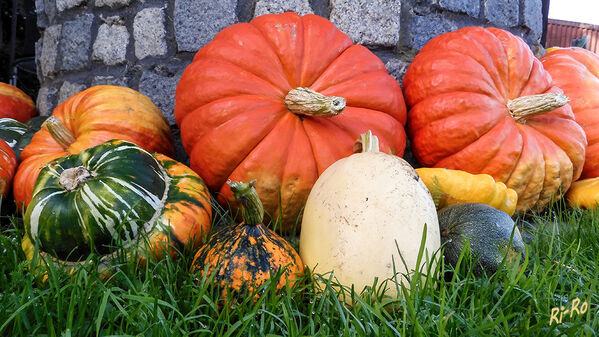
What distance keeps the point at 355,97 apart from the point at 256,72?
1.62 feet

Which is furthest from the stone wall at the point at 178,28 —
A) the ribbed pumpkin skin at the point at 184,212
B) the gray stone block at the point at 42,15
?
the ribbed pumpkin skin at the point at 184,212

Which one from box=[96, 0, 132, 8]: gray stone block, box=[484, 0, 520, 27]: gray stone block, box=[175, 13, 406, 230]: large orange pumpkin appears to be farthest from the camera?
Result: box=[484, 0, 520, 27]: gray stone block

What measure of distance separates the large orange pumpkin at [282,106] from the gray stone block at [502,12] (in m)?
1.17

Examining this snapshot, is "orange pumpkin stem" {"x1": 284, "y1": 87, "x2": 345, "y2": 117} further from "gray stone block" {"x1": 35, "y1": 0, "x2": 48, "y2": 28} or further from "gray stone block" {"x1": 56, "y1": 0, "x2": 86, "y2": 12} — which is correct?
"gray stone block" {"x1": 35, "y1": 0, "x2": 48, "y2": 28}

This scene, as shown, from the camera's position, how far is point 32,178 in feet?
6.86

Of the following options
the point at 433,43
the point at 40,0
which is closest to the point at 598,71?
the point at 433,43

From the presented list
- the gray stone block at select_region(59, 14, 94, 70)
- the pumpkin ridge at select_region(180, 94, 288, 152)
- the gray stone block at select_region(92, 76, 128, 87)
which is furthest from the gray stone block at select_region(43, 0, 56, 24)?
the pumpkin ridge at select_region(180, 94, 288, 152)

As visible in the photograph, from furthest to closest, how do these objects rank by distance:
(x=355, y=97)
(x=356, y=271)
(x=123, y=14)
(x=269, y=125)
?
1. (x=123, y=14)
2. (x=355, y=97)
3. (x=269, y=125)
4. (x=356, y=271)

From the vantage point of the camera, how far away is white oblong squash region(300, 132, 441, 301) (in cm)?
137

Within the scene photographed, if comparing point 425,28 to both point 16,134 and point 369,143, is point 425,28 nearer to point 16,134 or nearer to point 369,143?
point 369,143

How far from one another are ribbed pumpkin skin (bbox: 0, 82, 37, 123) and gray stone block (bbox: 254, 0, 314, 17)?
1997mm

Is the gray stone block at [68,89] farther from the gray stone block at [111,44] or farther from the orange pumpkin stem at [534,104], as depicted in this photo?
the orange pumpkin stem at [534,104]

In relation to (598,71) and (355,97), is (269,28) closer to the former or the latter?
(355,97)

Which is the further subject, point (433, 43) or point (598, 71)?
point (598, 71)
